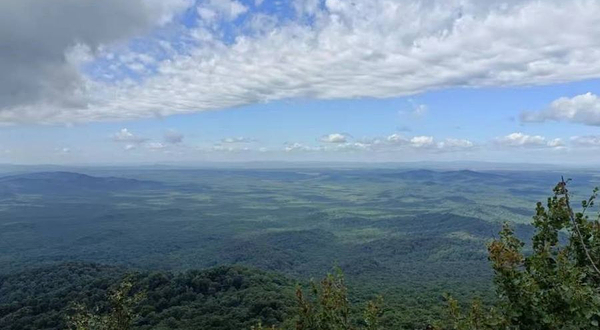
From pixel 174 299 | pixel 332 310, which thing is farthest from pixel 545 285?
pixel 174 299

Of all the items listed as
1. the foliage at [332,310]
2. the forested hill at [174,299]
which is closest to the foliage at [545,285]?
the foliage at [332,310]

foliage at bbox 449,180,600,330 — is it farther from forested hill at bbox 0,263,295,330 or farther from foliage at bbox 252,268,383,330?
forested hill at bbox 0,263,295,330

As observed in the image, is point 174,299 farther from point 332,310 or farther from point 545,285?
point 545,285

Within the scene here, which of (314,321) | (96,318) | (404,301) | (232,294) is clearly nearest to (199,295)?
(232,294)

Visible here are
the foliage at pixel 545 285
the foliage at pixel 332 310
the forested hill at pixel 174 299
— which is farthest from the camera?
the forested hill at pixel 174 299

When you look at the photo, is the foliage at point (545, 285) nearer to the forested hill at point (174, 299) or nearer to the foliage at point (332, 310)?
the foliage at point (332, 310)

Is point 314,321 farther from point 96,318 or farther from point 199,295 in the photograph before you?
point 199,295
